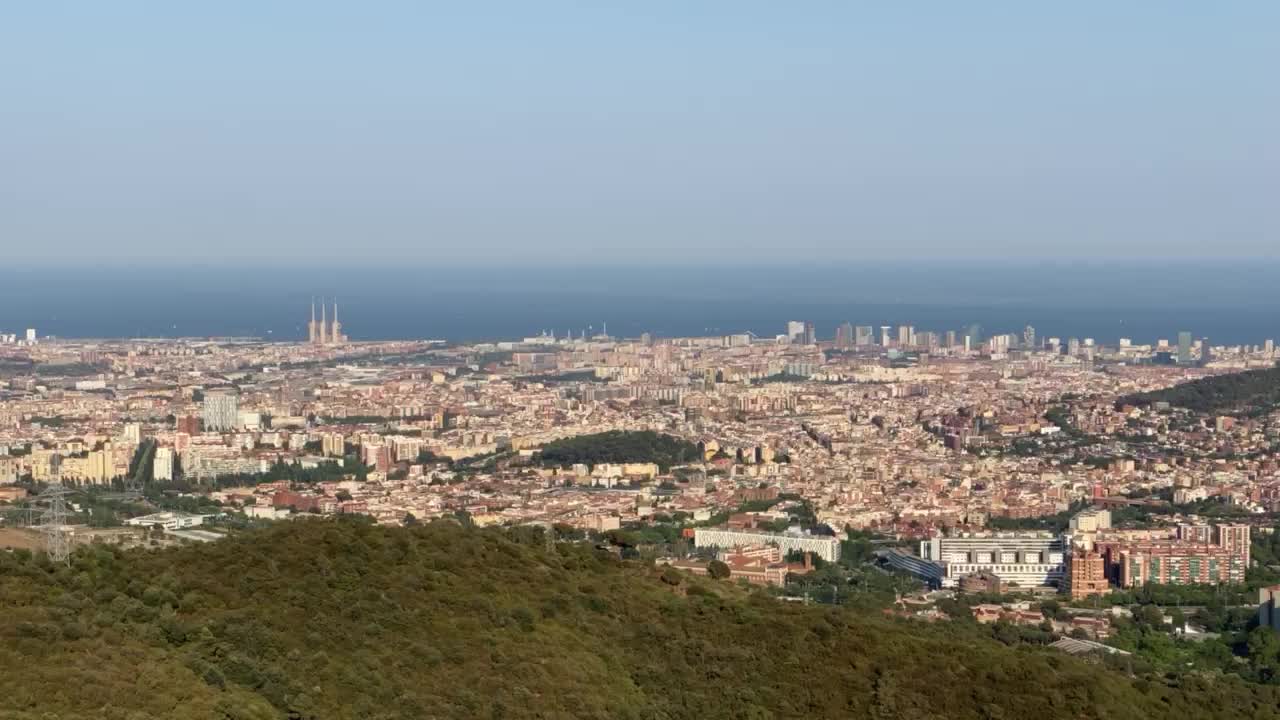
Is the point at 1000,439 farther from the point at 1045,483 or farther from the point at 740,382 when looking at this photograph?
the point at 740,382

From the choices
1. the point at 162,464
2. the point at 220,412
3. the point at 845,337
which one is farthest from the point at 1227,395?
the point at 845,337

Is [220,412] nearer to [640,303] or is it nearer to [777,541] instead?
[777,541]

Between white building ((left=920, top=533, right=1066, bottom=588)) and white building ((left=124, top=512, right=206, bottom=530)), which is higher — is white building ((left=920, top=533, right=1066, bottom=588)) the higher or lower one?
the lower one

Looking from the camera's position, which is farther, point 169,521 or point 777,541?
point 777,541

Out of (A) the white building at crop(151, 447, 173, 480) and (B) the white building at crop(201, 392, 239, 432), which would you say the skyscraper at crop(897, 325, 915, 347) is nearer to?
(B) the white building at crop(201, 392, 239, 432)

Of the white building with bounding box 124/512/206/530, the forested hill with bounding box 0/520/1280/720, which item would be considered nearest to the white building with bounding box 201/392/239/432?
the white building with bounding box 124/512/206/530

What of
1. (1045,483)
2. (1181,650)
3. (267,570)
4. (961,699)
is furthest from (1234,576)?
(267,570)
